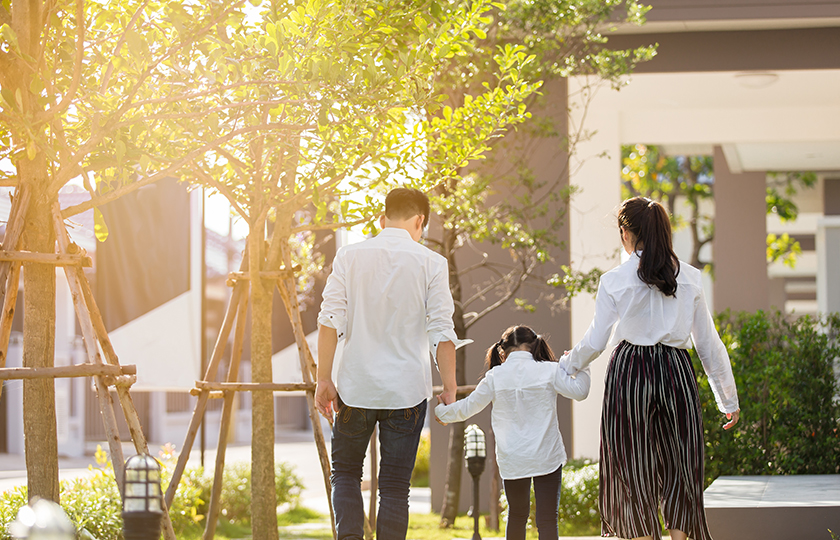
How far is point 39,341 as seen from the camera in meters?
4.17

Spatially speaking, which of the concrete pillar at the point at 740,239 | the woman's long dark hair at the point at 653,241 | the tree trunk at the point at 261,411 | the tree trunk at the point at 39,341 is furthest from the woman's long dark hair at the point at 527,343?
the concrete pillar at the point at 740,239

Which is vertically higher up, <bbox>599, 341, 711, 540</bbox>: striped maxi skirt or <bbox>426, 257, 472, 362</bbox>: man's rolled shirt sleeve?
<bbox>426, 257, 472, 362</bbox>: man's rolled shirt sleeve

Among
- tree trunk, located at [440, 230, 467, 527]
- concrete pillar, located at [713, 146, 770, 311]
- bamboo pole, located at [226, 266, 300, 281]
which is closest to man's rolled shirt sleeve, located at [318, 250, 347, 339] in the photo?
bamboo pole, located at [226, 266, 300, 281]

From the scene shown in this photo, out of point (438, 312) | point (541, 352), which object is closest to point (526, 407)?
point (541, 352)

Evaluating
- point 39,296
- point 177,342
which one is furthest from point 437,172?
point 177,342

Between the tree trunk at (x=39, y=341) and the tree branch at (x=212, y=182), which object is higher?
the tree branch at (x=212, y=182)

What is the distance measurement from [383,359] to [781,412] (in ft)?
15.7

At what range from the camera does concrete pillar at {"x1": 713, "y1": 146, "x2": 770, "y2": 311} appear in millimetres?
12609

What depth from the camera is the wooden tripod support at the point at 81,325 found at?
393 cm

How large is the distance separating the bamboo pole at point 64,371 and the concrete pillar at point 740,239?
10.5 m

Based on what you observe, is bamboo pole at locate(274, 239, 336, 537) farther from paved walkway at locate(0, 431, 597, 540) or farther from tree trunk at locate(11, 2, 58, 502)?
paved walkway at locate(0, 431, 597, 540)

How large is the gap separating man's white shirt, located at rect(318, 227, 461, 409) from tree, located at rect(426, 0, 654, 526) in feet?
9.90

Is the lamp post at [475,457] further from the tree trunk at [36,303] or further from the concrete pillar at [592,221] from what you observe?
the concrete pillar at [592,221]

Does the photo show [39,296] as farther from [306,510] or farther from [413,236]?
[306,510]
